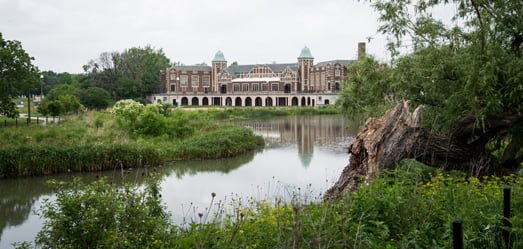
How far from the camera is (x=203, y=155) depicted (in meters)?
22.4

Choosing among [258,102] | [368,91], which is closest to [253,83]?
[258,102]

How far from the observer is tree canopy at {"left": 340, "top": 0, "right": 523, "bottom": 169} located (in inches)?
387

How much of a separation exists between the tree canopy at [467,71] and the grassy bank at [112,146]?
7.37m

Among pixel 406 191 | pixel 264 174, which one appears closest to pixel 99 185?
pixel 406 191

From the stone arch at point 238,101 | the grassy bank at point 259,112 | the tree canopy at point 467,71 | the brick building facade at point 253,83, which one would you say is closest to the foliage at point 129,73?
the brick building facade at point 253,83

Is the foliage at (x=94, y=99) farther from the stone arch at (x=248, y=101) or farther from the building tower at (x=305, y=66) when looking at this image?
the building tower at (x=305, y=66)

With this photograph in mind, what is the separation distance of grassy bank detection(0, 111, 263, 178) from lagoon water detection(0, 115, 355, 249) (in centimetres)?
50

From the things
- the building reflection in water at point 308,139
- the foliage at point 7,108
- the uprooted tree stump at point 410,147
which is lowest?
the building reflection in water at point 308,139

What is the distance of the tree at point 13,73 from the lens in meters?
27.4

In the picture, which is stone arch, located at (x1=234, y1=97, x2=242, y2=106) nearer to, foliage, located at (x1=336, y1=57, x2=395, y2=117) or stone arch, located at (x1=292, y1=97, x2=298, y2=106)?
stone arch, located at (x1=292, y1=97, x2=298, y2=106)

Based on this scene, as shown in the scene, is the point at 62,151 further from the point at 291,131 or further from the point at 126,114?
the point at 291,131

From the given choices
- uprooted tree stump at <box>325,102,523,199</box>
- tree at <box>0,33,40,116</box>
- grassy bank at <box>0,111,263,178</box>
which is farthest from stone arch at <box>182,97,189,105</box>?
uprooted tree stump at <box>325,102,523,199</box>

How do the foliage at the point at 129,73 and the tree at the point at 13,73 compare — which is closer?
the tree at the point at 13,73

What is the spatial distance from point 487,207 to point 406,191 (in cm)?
102
